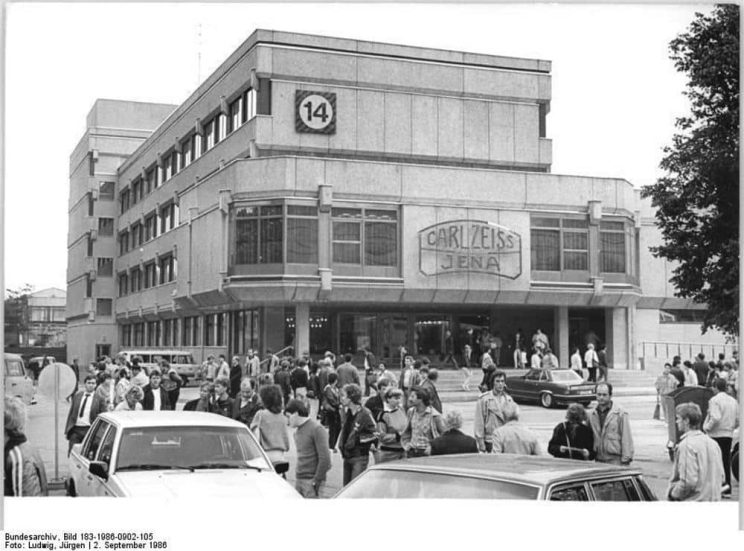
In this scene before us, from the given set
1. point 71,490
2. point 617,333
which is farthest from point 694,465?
point 617,333

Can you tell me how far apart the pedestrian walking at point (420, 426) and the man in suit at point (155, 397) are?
200 inches

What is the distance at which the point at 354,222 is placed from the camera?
107 feet

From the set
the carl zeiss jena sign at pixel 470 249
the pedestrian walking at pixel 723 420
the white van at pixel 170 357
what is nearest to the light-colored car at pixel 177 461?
the pedestrian walking at pixel 723 420

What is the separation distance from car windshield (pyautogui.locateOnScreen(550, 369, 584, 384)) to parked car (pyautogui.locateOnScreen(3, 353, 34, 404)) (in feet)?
46.1

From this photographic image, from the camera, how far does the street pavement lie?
1223 cm


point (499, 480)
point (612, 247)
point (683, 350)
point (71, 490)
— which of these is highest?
point (612, 247)

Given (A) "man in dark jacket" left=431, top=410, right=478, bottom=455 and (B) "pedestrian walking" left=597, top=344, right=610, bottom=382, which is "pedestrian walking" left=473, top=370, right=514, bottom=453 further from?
(B) "pedestrian walking" left=597, top=344, right=610, bottom=382

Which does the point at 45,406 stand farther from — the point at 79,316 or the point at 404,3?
the point at 404,3

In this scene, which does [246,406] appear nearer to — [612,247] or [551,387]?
[551,387]

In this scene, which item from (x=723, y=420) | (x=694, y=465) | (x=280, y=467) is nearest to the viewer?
(x=694, y=465)

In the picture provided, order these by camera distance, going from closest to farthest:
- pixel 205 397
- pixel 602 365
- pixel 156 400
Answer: pixel 205 397 < pixel 156 400 < pixel 602 365

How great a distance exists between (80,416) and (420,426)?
5.11 metres

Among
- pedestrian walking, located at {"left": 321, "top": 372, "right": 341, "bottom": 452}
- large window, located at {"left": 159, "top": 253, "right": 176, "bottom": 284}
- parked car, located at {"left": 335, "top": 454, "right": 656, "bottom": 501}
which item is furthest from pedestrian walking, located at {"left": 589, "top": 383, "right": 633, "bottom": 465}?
large window, located at {"left": 159, "top": 253, "right": 176, "bottom": 284}

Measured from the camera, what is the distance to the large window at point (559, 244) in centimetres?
3027
